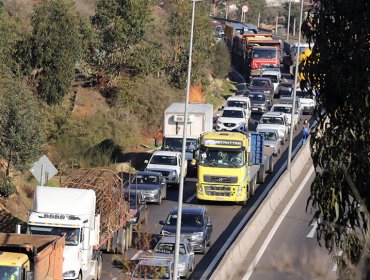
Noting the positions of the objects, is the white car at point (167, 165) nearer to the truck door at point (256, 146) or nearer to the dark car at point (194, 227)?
the truck door at point (256, 146)

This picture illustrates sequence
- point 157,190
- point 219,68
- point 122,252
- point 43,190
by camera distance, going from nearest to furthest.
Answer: point 43,190 → point 122,252 → point 157,190 → point 219,68

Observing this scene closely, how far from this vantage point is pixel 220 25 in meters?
118

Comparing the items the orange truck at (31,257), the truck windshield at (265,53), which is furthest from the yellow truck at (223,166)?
the truck windshield at (265,53)

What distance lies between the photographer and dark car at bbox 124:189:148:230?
33.1 m

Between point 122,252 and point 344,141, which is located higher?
point 344,141

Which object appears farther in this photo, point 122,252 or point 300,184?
point 300,184

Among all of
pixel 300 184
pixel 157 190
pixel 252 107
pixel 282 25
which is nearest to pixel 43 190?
pixel 157 190

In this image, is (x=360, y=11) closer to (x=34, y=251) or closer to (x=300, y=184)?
(x=34, y=251)

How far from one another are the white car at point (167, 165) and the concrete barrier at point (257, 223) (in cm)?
471

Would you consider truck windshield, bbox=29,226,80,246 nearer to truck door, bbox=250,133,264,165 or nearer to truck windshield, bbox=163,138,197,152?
truck door, bbox=250,133,264,165

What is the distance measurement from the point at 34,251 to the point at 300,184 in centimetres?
2353

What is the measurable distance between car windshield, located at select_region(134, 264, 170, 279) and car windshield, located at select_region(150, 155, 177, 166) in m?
17.7

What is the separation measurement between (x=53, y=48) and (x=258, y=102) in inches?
669

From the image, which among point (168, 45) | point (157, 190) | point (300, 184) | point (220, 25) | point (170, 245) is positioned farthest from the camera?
point (220, 25)
